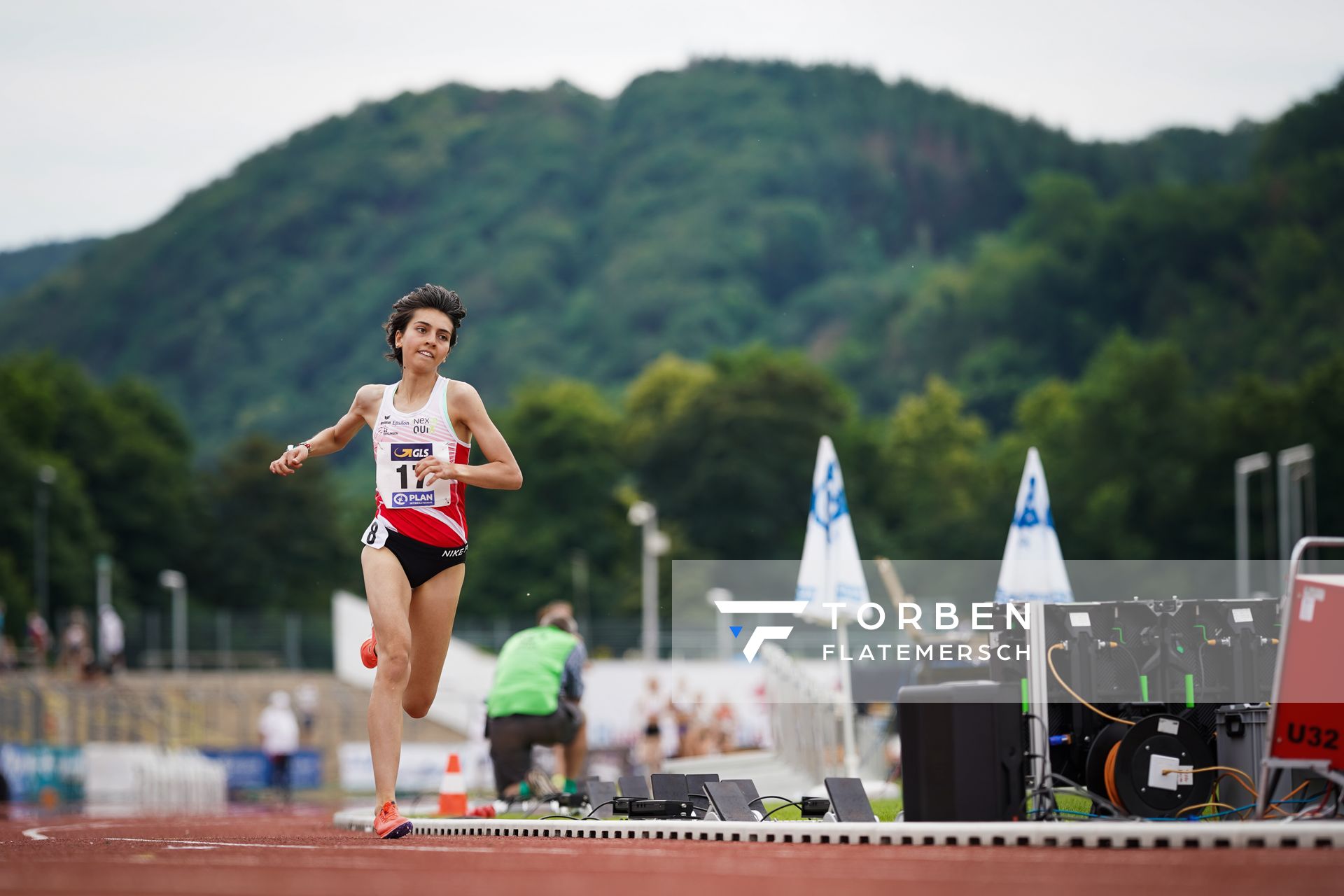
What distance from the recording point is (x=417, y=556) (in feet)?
32.1

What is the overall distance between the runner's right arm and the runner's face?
243 mm

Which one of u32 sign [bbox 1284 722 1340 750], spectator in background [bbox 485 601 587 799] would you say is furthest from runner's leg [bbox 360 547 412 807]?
spectator in background [bbox 485 601 587 799]

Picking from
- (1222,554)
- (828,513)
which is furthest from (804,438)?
(828,513)

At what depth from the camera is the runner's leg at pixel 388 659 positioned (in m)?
9.58

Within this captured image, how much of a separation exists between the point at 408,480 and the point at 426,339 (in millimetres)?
740

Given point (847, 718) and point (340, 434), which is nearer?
point (340, 434)

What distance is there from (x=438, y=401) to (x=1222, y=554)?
92551 millimetres

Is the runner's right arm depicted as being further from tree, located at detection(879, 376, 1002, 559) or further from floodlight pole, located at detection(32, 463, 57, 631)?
tree, located at detection(879, 376, 1002, 559)

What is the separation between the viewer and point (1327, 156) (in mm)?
135500

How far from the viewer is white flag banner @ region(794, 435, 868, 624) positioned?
19031 millimetres

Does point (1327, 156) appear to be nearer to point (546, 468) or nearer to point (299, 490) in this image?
point (546, 468)

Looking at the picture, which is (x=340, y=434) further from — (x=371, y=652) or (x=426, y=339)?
(x=371, y=652)

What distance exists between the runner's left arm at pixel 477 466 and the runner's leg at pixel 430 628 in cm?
51

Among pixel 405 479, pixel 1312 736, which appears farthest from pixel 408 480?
pixel 1312 736
